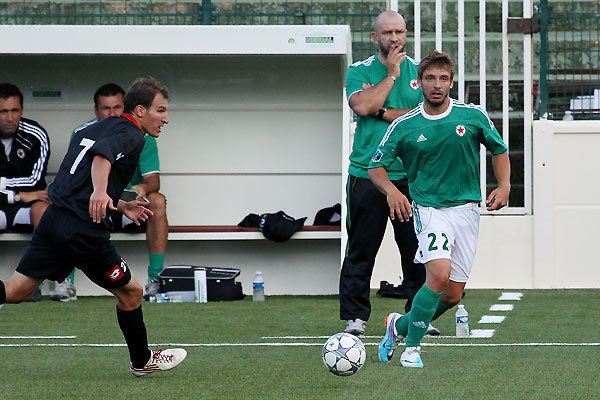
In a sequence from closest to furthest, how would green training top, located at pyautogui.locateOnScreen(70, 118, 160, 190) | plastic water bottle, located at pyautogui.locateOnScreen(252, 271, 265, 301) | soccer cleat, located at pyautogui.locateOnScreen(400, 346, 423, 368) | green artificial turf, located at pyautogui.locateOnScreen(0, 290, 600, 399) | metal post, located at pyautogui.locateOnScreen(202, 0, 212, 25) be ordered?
green artificial turf, located at pyautogui.locateOnScreen(0, 290, 600, 399) < soccer cleat, located at pyautogui.locateOnScreen(400, 346, 423, 368) < plastic water bottle, located at pyautogui.locateOnScreen(252, 271, 265, 301) < green training top, located at pyautogui.locateOnScreen(70, 118, 160, 190) < metal post, located at pyautogui.locateOnScreen(202, 0, 212, 25)

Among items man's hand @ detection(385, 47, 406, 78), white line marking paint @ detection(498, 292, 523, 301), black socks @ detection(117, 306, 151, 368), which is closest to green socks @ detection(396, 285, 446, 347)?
black socks @ detection(117, 306, 151, 368)

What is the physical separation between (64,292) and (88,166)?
178 inches

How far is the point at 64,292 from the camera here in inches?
377

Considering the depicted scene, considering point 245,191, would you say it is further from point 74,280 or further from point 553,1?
point 553,1

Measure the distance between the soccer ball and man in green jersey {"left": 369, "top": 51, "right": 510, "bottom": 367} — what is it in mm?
562

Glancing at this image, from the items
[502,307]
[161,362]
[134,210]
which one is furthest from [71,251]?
[502,307]

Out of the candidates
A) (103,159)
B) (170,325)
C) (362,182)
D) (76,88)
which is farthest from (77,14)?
(103,159)

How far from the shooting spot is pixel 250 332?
7250 millimetres

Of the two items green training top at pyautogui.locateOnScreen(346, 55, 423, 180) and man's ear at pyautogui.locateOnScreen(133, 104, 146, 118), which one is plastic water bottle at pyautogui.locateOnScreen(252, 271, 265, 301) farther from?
man's ear at pyautogui.locateOnScreen(133, 104, 146, 118)

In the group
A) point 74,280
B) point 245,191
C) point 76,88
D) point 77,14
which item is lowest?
point 74,280

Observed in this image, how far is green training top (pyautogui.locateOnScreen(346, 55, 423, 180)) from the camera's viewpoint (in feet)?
22.6

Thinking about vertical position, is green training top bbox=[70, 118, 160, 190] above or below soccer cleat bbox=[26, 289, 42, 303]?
above

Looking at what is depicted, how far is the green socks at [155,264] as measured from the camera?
31.4ft

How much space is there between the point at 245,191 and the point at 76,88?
1.86 metres
